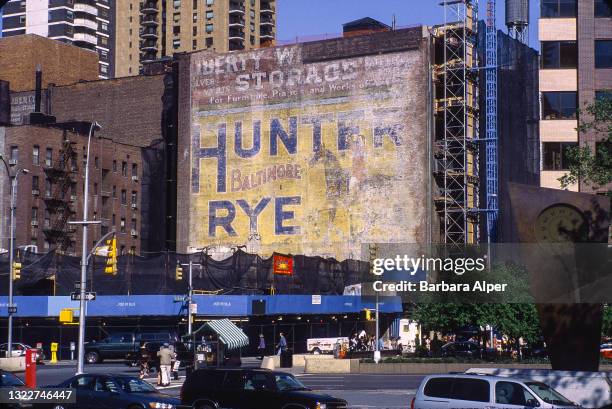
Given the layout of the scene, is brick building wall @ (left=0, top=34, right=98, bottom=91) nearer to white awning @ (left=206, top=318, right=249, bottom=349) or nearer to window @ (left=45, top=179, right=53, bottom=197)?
window @ (left=45, top=179, right=53, bottom=197)

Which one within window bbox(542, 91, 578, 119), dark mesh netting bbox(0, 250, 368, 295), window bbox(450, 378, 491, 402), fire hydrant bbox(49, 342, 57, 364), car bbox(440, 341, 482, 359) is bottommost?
fire hydrant bbox(49, 342, 57, 364)

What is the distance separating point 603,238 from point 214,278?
5100 centimetres

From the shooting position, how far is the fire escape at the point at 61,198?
101562 mm

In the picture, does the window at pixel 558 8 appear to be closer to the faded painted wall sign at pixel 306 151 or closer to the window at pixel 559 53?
the window at pixel 559 53

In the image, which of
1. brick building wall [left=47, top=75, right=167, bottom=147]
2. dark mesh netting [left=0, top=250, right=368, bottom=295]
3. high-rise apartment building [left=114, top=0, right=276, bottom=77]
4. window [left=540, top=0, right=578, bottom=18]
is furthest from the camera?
high-rise apartment building [left=114, top=0, right=276, bottom=77]

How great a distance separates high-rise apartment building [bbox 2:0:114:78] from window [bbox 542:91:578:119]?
114824mm

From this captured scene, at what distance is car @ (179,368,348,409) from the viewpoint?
1087 inches

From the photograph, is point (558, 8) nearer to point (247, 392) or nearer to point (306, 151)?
point (306, 151)

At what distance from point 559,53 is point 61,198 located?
50.2 metres

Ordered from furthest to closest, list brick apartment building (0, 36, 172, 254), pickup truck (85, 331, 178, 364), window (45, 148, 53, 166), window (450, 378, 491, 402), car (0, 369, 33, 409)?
window (45, 148, 53, 166) → brick apartment building (0, 36, 172, 254) → pickup truck (85, 331, 178, 364) → car (0, 369, 33, 409) → window (450, 378, 491, 402)

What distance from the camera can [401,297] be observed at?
8612cm

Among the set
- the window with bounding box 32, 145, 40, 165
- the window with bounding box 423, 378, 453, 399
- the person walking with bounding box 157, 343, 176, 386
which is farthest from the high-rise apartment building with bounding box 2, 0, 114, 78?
the window with bounding box 423, 378, 453, 399

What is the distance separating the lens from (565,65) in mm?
79312

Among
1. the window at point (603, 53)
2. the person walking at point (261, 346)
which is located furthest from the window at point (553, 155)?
the person walking at point (261, 346)
